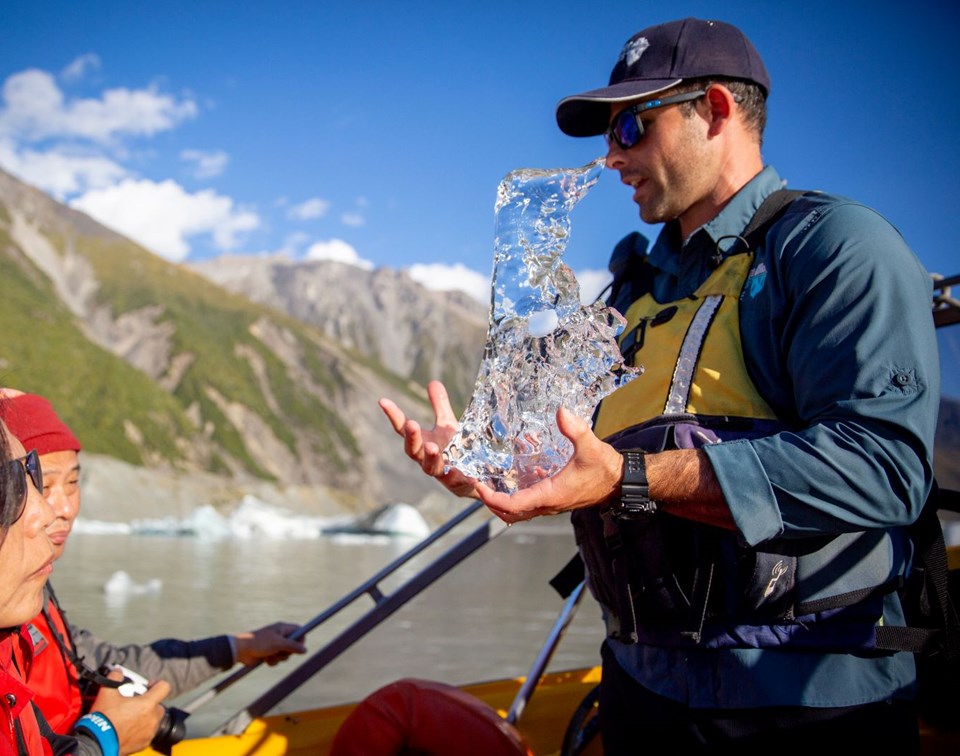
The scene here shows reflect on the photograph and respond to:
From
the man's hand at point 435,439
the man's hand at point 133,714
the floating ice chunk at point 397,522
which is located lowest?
the floating ice chunk at point 397,522

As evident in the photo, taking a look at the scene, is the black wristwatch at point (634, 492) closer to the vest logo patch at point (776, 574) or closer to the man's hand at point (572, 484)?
the man's hand at point (572, 484)

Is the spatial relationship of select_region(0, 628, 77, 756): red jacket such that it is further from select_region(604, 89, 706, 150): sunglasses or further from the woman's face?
select_region(604, 89, 706, 150): sunglasses

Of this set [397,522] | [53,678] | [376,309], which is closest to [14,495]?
[53,678]

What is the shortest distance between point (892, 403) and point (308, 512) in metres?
43.9

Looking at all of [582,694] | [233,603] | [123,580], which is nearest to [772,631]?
[582,694]

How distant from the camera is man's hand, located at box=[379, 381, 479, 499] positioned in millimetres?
1488

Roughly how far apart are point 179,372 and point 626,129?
6324 centimetres

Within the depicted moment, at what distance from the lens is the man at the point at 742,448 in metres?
1.23

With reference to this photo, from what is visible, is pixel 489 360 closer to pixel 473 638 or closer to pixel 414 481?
pixel 473 638

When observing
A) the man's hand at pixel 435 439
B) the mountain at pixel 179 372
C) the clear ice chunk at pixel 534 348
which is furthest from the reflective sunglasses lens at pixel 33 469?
the mountain at pixel 179 372

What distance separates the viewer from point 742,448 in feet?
4.12

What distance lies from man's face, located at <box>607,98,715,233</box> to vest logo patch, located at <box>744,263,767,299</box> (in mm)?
273

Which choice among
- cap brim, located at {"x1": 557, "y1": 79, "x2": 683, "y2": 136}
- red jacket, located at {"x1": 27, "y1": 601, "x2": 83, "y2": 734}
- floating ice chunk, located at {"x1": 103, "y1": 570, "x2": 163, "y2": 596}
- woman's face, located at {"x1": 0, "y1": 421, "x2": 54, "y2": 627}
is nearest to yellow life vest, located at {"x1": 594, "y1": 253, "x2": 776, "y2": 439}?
cap brim, located at {"x1": 557, "y1": 79, "x2": 683, "y2": 136}

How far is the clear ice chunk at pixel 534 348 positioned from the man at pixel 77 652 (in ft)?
3.13
